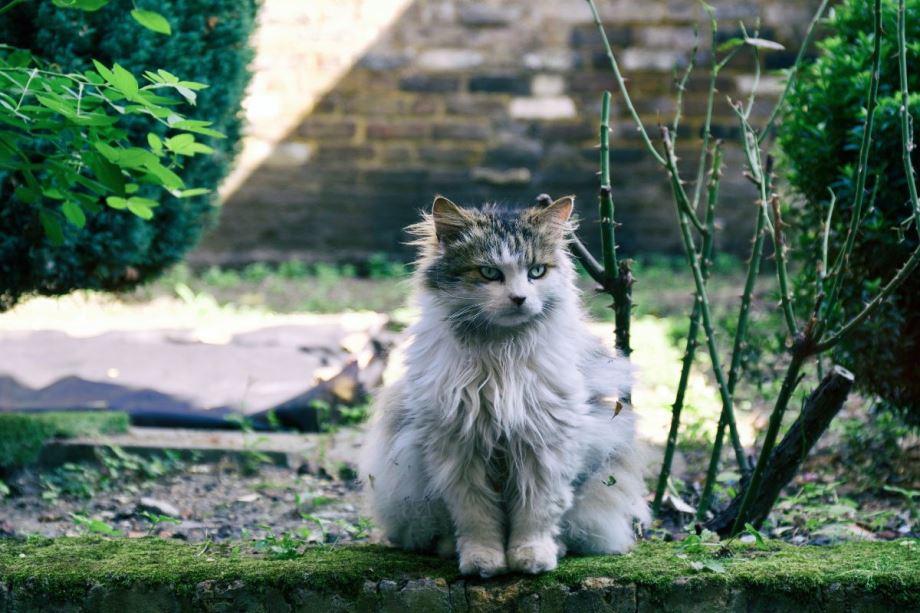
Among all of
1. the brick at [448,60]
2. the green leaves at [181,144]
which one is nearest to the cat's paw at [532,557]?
the green leaves at [181,144]

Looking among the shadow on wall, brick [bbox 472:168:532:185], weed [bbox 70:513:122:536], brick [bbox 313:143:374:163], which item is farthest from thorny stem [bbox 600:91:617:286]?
brick [bbox 313:143:374:163]

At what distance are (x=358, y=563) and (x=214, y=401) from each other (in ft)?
9.38

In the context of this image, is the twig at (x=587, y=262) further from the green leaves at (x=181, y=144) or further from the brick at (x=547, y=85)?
the brick at (x=547, y=85)

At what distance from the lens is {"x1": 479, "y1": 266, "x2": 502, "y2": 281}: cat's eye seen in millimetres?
2594

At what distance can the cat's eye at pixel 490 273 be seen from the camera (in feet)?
8.51

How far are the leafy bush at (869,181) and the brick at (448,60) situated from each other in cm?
602

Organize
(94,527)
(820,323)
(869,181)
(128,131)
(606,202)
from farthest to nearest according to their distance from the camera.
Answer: (128,131), (869,181), (94,527), (606,202), (820,323)

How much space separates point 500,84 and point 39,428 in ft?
21.0

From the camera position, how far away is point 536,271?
2641 mm

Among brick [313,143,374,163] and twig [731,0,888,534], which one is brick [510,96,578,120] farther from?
twig [731,0,888,534]

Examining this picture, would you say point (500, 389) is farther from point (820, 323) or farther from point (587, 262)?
point (820, 323)

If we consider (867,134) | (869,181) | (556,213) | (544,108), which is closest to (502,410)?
(556,213)

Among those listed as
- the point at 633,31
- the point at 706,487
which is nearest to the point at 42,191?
the point at 706,487

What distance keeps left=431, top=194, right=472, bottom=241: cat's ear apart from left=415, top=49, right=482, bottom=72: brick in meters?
7.38
